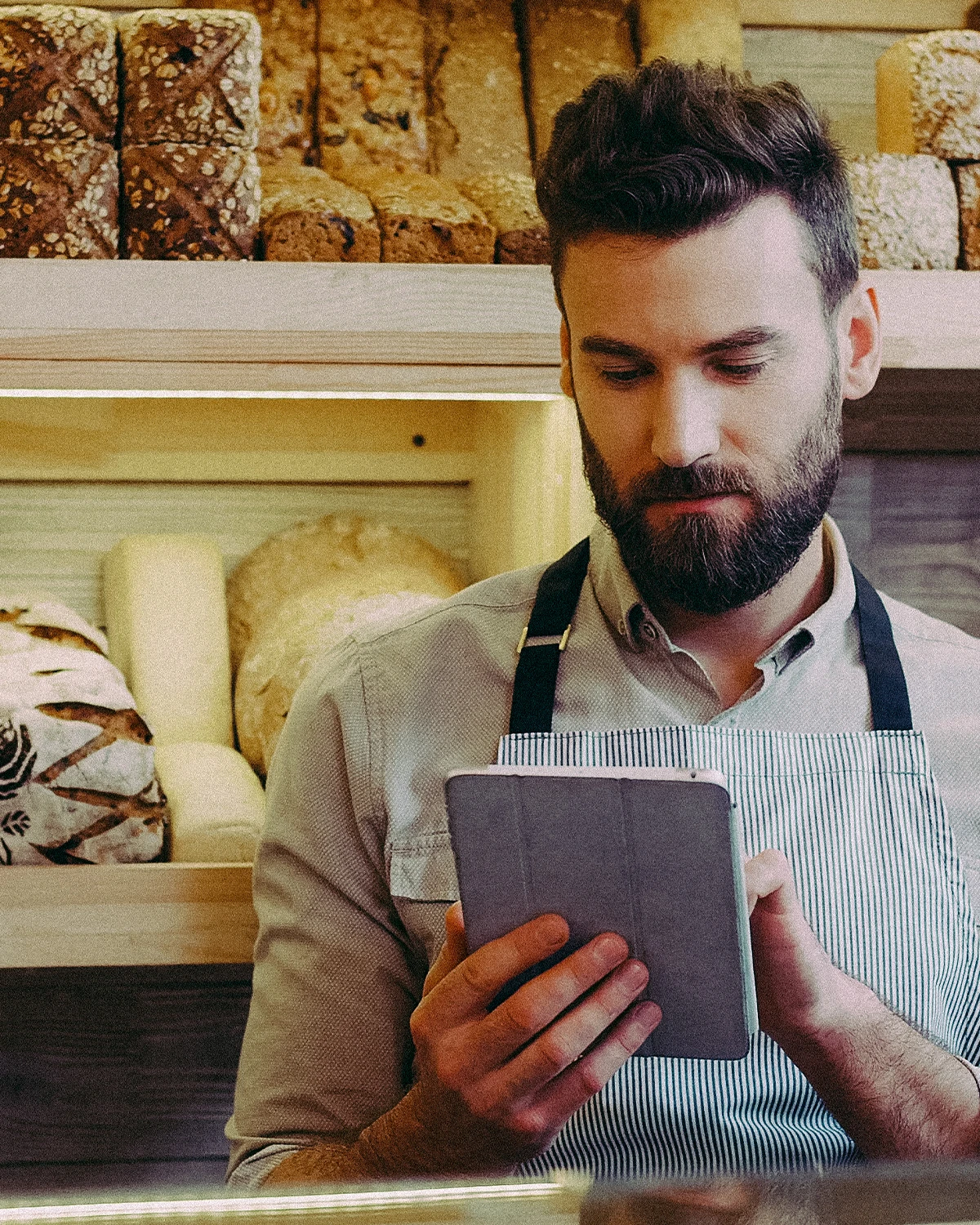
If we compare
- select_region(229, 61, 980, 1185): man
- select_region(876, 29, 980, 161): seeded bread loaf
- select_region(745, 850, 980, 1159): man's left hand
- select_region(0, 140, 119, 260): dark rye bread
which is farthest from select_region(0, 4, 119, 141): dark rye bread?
select_region(745, 850, 980, 1159): man's left hand

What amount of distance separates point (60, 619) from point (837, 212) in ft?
2.58

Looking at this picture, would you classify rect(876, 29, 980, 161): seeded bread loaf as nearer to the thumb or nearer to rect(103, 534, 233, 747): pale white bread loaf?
rect(103, 534, 233, 747): pale white bread loaf

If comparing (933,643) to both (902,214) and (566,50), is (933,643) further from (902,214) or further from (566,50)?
(566,50)

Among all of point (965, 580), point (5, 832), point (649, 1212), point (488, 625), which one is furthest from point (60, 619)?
point (965, 580)

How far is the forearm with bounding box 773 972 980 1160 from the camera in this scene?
2.70 feet

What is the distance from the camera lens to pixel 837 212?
104 centimetres

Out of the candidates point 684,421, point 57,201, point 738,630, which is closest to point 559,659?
point 738,630

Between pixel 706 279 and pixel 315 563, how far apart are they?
0.67m

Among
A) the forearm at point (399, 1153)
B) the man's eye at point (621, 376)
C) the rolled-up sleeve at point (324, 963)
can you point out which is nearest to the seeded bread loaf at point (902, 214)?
the man's eye at point (621, 376)

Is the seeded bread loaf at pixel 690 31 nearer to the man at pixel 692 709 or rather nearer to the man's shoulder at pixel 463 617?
the man at pixel 692 709

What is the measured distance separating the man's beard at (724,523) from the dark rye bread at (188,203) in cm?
38

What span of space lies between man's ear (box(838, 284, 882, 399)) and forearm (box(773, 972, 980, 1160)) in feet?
1.58

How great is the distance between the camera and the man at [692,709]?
949 millimetres

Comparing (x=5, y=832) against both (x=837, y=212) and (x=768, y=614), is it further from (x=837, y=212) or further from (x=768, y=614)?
(x=837, y=212)
